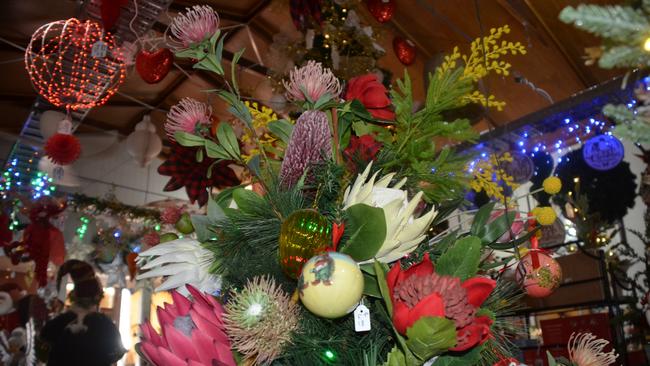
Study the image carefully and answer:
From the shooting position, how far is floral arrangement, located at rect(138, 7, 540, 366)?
1.56 ft

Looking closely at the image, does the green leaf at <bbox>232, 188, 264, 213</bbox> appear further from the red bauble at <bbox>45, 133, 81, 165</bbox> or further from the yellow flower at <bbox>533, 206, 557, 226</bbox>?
the red bauble at <bbox>45, 133, 81, 165</bbox>

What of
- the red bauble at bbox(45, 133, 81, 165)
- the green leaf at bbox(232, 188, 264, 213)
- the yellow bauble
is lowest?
the yellow bauble

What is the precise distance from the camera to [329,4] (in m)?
2.23

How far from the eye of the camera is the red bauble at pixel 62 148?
3252 millimetres

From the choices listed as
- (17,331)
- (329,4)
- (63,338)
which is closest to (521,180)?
(329,4)

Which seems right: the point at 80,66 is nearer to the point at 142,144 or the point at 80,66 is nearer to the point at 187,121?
the point at 142,144

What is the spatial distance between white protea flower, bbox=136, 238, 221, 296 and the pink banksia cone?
0.14 meters

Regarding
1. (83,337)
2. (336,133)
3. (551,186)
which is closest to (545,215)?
(551,186)

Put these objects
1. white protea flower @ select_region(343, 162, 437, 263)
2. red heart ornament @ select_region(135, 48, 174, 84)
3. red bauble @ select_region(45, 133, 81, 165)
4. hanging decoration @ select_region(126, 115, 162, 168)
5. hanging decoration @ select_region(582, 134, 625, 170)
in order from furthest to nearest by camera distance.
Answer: hanging decoration @ select_region(126, 115, 162, 168)
hanging decoration @ select_region(582, 134, 625, 170)
red bauble @ select_region(45, 133, 81, 165)
red heart ornament @ select_region(135, 48, 174, 84)
white protea flower @ select_region(343, 162, 437, 263)

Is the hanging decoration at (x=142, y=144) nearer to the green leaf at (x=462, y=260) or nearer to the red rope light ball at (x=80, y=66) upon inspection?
the red rope light ball at (x=80, y=66)

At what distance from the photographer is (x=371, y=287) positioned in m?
0.52

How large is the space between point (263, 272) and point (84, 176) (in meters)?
5.38

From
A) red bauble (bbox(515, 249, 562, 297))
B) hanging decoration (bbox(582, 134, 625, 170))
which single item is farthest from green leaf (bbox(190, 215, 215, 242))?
hanging decoration (bbox(582, 134, 625, 170))

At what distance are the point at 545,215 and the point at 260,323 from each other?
15.3 inches
